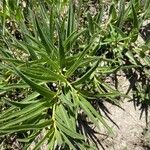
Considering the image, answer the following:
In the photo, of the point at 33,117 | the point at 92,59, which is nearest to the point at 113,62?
the point at 92,59

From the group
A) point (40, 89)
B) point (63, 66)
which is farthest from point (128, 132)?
point (40, 89)

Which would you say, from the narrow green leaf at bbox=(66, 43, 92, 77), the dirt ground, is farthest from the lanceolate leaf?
the dirt ground

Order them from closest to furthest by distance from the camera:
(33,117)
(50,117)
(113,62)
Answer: (33,117), (50,117), (113,62)

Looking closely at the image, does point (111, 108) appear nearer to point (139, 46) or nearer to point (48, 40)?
point (139, 46)

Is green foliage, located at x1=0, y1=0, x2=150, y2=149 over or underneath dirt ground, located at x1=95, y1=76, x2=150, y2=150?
over

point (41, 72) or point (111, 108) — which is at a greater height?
point (41, 72)

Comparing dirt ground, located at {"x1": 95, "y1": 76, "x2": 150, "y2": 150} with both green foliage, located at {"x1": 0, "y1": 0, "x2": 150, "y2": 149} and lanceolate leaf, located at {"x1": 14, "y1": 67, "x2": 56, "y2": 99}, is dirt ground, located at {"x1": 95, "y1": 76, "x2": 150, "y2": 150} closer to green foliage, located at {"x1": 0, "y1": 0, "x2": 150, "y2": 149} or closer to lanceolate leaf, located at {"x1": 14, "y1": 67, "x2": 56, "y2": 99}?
green foliage, located at {"x1": 0, "y1": 0, "x2": 150, "y2": 149}

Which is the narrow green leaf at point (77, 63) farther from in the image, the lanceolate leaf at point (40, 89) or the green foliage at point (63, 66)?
the lanceolate leaf at point (40, 89)

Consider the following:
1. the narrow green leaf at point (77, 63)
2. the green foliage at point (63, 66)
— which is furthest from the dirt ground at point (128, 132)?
the narrow green leaf at point (77, 63)
